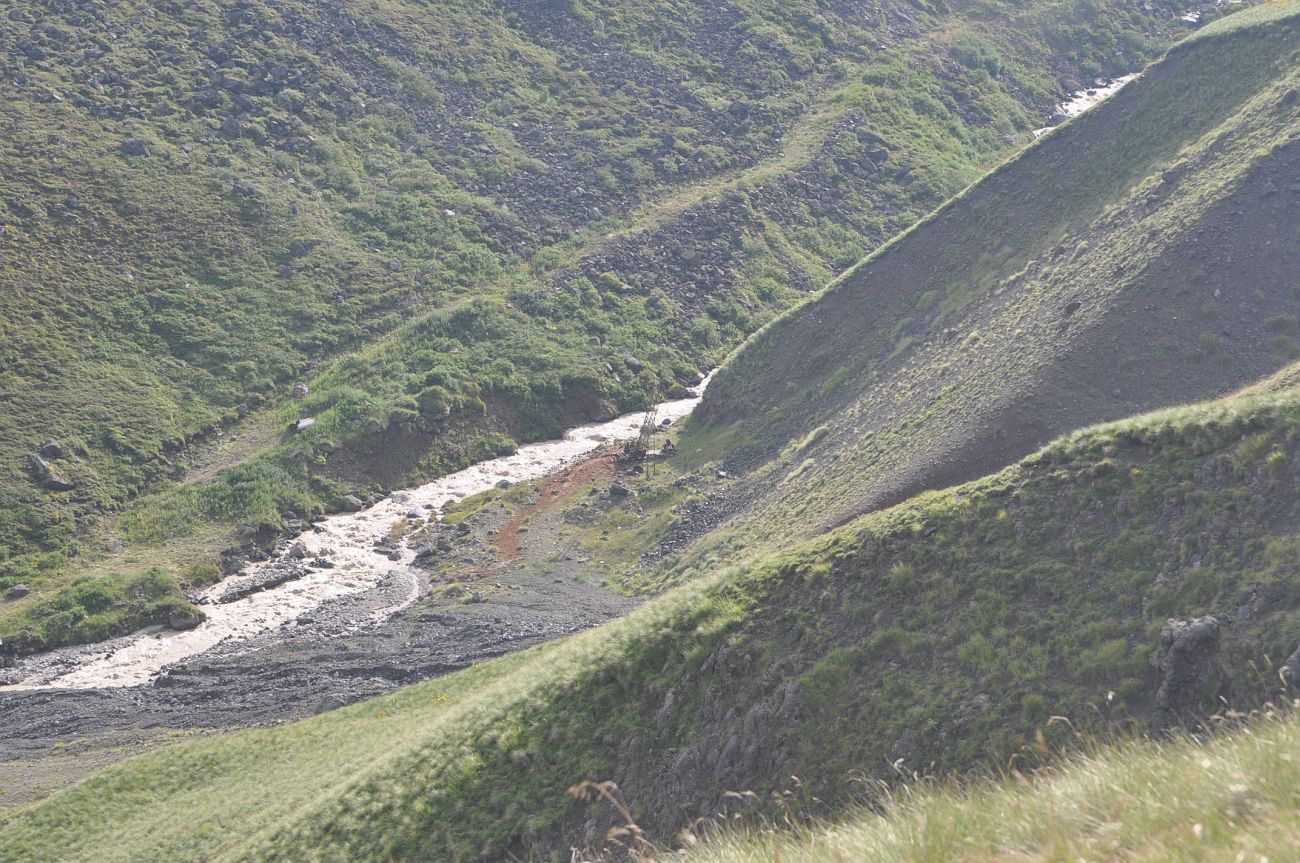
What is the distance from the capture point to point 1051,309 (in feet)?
126

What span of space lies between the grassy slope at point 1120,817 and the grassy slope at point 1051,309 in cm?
2412

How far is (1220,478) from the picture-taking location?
18.5 metres

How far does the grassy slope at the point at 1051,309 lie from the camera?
111 feet

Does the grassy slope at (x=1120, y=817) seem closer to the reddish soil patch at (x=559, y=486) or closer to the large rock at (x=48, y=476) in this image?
the reddish soil patch at (x=559, y=486)

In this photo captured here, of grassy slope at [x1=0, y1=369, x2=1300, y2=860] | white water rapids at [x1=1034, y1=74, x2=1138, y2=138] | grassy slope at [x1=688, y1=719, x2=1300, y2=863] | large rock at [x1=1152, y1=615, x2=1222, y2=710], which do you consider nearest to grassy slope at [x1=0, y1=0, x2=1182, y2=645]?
white water rapids at [x1=1034, y1=74, x2=1138, y2=138]

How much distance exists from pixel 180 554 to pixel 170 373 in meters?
15.2

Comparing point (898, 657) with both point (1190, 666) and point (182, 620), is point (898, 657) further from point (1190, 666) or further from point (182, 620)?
point (182, 620)

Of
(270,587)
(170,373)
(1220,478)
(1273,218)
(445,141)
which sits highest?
(445,141)

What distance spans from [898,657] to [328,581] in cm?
3405

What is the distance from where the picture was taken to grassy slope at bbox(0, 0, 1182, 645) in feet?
181

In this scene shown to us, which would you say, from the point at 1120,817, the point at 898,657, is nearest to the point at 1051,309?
the point at 898,657

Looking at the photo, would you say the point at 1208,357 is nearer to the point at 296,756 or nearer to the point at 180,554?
the point at 296,756

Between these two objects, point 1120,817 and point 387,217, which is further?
point 387,217

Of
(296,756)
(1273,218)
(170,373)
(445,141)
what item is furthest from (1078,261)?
(445,141)
